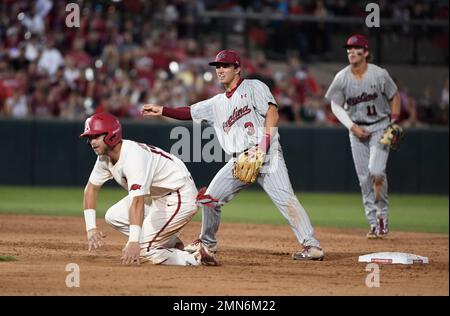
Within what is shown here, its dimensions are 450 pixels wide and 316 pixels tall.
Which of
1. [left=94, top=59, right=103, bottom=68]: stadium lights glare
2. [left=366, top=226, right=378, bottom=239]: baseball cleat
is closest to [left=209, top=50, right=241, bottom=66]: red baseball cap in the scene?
[left=366, top=226, right=378, bottom=239]: baseball cleat

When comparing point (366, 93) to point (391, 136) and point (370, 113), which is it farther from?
point (391, 136)

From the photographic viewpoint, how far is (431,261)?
27.9ft

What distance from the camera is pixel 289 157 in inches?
667

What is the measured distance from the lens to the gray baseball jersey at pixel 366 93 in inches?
415

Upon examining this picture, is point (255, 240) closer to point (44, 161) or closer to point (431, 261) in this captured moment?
point (431, 261)

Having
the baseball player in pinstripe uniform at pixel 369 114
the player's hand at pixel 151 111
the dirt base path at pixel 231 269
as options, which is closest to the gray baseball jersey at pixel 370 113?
the baseball player in pinstripe uniform at pixel 369 114

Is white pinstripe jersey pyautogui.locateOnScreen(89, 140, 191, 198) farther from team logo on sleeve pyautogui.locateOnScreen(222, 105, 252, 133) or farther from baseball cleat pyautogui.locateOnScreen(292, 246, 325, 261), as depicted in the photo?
baseball cleat pyautogui.locateOnScreen(292, 246, 325, 261)

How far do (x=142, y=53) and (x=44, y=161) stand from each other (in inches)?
125

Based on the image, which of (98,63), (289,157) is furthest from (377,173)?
(98,63)

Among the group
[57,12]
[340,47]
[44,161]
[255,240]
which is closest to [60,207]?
[44,161]

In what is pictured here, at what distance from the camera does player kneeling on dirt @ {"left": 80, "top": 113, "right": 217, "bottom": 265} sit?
7.11 m

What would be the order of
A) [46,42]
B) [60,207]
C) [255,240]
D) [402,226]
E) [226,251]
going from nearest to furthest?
[226,251] → [255,240] → [402,226] → [60,207] → [46,42]

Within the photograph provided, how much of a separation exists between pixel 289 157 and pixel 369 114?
628cm

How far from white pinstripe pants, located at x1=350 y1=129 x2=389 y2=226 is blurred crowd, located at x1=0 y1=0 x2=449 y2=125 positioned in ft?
21.2
